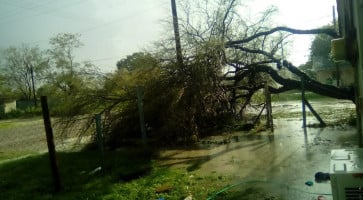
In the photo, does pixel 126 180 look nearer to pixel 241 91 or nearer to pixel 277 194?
pixel 277 194

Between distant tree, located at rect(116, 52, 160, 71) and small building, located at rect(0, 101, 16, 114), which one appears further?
small building, located at rect(0, 101, 16, 114)

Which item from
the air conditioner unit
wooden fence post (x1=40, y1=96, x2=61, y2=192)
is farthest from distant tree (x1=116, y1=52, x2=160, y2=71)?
the air conditioner unit

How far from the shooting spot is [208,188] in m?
6.43

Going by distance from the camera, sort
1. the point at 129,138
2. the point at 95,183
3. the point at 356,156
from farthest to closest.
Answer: the point at 129,138, the point at 95,183, the point at 356,156

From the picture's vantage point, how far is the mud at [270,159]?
19.7ft

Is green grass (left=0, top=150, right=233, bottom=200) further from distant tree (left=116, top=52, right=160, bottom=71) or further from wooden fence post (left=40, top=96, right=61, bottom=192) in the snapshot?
distant tree (left=116, top=52, right=160, bottom=71)

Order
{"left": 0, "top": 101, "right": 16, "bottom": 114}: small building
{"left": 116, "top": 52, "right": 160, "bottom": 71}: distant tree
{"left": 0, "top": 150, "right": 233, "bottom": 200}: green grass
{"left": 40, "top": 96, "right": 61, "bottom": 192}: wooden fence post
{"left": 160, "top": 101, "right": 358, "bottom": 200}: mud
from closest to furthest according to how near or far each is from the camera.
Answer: {"left": 160, "top": 101, "right": 358, "bottom": 200}: mud < {"left": 0, "top": 150, "right": 233, "bottom": 200}: green grass < {"left": 40, "top": 96, "right": 61, "bottom": 192}: wooden fence post < {"left": 116, "top": 52, "right": 160, "bottom": 71}: distant tree < {"left": 0, "top": 101, "right": 16, "bottom": 114}: small building

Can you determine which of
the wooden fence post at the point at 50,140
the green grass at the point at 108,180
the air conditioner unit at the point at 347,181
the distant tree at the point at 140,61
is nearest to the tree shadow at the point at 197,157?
the green grass at the point at 108,180

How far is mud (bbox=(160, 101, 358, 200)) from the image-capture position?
601 centimetres

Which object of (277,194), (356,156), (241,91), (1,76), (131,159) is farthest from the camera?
(1,76)

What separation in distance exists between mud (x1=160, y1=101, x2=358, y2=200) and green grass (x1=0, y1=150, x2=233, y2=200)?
0.52m

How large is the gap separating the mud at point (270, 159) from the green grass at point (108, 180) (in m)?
0.52

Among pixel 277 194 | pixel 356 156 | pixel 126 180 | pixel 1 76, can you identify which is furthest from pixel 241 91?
pixel 1 76

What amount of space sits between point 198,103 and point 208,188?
5004 mm
